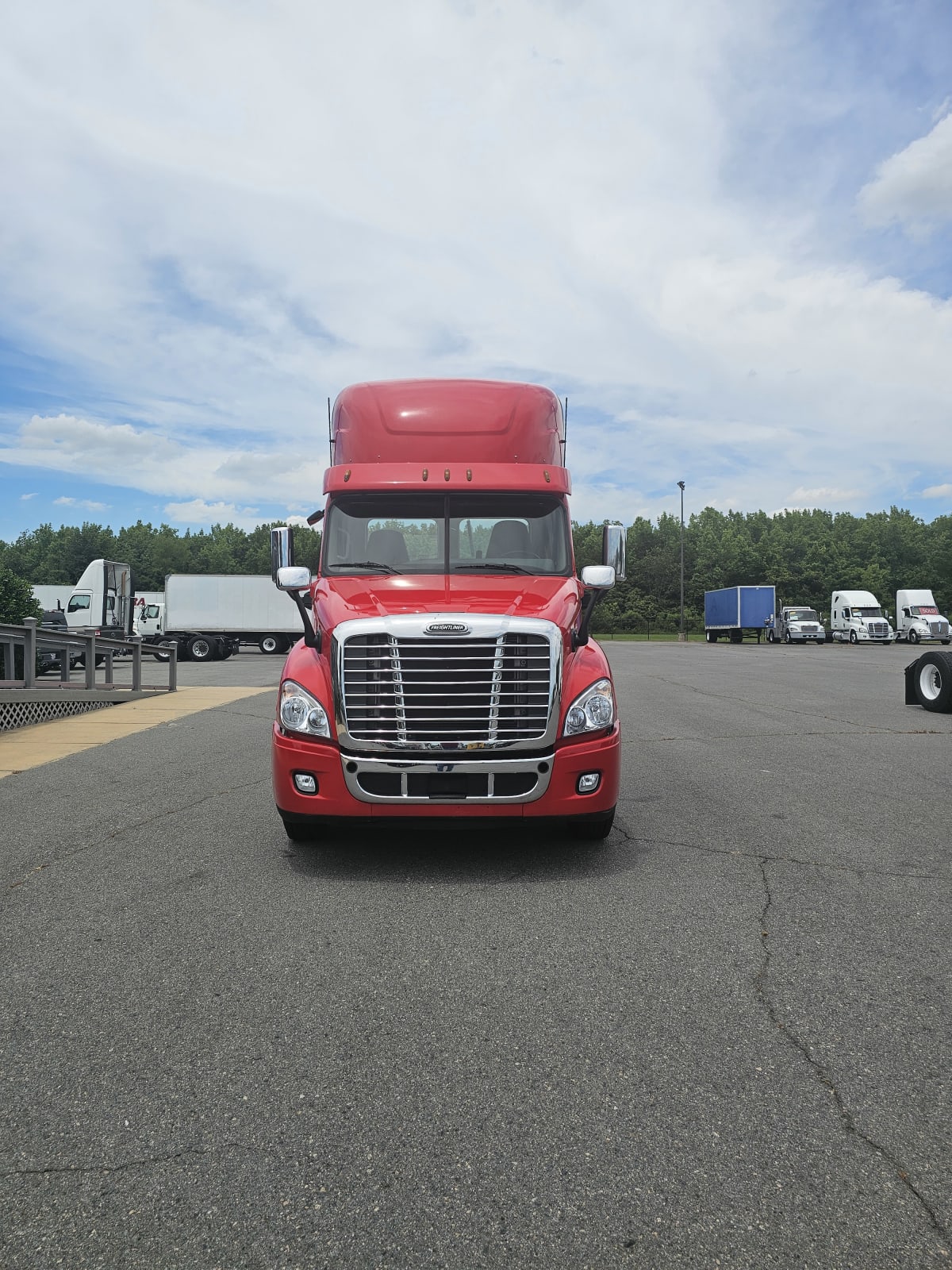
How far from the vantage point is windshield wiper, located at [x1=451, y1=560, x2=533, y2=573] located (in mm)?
6219

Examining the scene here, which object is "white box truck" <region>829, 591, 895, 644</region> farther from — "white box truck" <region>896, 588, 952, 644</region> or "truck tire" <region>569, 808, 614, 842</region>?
"truck tire" <region>569, 808, 614, 842</region>

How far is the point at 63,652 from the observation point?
15.7 m

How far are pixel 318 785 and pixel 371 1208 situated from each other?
305 cm

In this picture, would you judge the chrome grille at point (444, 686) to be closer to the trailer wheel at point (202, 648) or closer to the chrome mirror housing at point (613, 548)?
the chrome mirror housing at point (613, 548)

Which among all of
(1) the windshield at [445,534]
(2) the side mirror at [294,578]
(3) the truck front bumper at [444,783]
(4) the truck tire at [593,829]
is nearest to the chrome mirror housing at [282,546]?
(1) the windshield at [445,534]

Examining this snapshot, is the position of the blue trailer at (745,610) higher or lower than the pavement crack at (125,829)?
Result: higher

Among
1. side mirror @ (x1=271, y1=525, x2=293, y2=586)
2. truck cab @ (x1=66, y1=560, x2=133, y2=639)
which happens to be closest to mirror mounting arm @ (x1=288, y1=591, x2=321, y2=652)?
side mirror @ (x1=271, y1=525, x2=293, y2=586)

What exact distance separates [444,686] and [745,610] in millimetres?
51044

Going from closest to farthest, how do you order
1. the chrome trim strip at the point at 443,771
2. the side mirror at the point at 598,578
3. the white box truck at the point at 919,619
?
the chrome trim strip at the point at 443,771 → the side mirror at the point at 598,578 → the white box truck at the point at 919,619

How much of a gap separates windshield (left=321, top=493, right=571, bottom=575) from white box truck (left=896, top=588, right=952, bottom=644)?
4881 cm

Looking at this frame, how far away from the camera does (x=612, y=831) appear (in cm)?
629

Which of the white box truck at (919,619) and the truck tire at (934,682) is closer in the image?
the truck tire at (934,682)

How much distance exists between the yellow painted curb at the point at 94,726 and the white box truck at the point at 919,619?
42224mm

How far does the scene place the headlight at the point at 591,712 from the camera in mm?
5285
